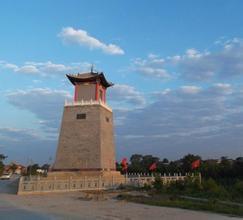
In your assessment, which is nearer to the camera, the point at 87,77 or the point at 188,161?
the point at 87,77

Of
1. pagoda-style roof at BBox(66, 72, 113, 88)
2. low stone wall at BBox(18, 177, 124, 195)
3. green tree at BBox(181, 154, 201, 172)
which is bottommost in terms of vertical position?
low stone wall at BBox(18, 177, 124, 195)

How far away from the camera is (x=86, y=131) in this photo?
32406mm

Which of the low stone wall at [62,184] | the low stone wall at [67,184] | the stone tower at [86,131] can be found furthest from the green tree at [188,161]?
the low stone wall at [62,184]

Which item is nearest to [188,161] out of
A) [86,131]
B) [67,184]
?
[86,131]

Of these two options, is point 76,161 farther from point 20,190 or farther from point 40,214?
point 40,214

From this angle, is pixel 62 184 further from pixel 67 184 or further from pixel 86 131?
pixel 86 131

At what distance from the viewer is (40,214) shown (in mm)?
11672

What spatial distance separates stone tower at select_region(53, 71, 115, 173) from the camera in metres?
31.2

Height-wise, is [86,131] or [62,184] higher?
[86,131]

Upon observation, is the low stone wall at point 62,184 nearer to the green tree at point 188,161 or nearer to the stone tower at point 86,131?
the stone tower at point 86,131

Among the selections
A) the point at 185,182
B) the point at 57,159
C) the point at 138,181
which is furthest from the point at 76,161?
the point at 185,182

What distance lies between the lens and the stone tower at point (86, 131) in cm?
3123

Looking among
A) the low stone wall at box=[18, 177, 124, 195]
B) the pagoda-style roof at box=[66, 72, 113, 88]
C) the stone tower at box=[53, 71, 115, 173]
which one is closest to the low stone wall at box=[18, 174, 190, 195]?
the low stone wall at box=[18, 177, 124, 195]

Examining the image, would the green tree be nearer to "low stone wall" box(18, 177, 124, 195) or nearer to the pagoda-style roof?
the pagoda-style roof
